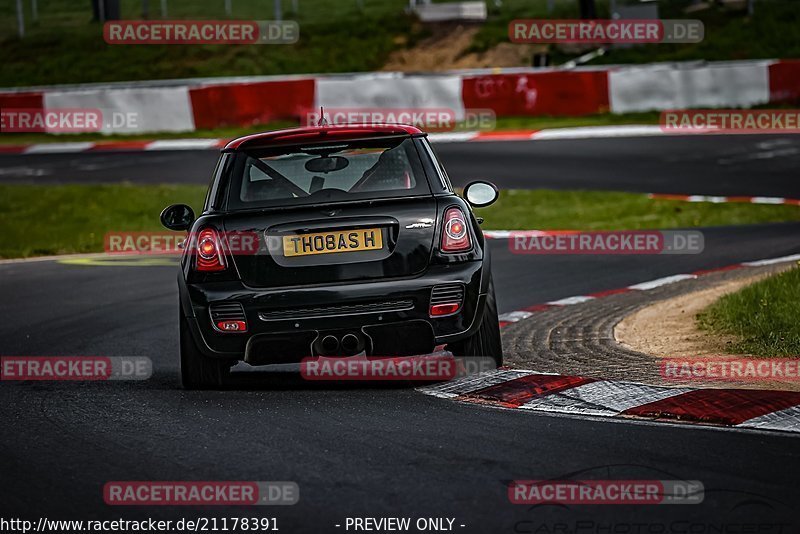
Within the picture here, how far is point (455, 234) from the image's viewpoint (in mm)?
7793

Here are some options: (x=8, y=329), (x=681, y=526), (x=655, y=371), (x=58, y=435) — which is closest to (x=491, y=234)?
(x=8, y=329)

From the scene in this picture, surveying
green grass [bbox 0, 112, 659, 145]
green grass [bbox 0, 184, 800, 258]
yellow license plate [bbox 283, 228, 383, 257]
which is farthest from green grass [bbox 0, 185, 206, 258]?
yellow license plate [bbox 283, 228, 383, 257]

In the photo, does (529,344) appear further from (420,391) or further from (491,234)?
(491,234)

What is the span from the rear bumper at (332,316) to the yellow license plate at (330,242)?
19 centimetres

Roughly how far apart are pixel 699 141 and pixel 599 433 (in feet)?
63.4

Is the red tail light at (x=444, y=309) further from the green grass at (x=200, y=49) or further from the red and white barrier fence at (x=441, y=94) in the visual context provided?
the green grass at (x=200, y=49)

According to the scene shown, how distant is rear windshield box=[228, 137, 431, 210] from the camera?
7.96 metres

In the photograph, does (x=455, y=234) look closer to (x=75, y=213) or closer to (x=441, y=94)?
(x=75, y=213)

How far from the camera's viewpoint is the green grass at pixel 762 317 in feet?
28.9

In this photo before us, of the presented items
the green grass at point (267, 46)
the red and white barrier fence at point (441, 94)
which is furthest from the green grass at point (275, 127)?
the green grass at point (267, 46)

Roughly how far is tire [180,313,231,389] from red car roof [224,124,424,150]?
1.03 meters

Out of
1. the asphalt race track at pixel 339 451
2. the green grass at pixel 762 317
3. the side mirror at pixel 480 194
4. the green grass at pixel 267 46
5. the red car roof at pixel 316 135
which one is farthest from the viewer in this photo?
the green grass at pixel 267 46

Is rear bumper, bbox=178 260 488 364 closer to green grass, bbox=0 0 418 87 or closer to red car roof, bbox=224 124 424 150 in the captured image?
red car roof, bbox=224 124 424 150

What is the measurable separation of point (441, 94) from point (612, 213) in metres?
11.1
